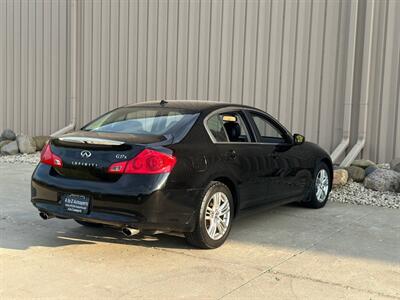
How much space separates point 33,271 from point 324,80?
791cm

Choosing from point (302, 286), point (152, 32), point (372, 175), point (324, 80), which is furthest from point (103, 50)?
point (302, 286)

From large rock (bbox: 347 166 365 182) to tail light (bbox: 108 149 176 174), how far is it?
558 cm

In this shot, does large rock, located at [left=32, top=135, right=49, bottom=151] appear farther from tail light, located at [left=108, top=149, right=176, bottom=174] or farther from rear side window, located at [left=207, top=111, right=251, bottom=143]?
tail light, located at [left=108, top=149, right=176, bottom=174]

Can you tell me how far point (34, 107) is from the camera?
1584cm

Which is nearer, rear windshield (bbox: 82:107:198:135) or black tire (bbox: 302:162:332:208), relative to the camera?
rear windshield (bbox: 82:107:198:135)

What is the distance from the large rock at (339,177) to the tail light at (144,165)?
16.3 feet

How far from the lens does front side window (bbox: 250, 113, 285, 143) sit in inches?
270

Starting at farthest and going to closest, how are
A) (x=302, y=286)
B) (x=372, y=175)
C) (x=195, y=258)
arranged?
(x=372, y=175) → (x=195, y=258) → (x=302, y=286)

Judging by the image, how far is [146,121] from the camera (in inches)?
228

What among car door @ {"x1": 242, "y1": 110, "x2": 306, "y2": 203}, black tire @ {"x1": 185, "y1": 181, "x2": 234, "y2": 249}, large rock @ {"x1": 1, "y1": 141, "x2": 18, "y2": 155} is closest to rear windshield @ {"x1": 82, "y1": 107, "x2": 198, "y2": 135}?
black tire @ {"x1": 185, "y1": 181, "x2": 234, "y2": 249}

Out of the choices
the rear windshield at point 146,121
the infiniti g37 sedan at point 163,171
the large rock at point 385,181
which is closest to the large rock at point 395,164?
the large rock at point 385,181

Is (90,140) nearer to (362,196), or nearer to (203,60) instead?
(362,196)

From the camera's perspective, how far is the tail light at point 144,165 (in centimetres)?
496

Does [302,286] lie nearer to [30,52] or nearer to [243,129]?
[243,129]
